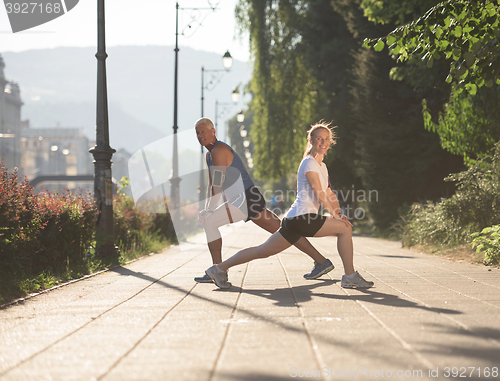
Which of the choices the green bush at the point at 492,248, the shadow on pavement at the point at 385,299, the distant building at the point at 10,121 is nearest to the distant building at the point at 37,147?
the distant building at the point at 10,121

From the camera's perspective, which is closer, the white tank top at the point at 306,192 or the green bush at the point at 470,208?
the white tank top at the point at 306,192

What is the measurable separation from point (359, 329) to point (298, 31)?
24.7m

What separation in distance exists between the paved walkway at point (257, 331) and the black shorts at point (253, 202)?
911mm

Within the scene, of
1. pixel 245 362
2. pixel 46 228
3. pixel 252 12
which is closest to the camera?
pixel 245 362

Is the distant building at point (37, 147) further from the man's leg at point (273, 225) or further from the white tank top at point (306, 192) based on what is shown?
the white tank top at point (306, 192)

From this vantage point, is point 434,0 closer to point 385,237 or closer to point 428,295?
point 385,237

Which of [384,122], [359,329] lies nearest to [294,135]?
[384,122]

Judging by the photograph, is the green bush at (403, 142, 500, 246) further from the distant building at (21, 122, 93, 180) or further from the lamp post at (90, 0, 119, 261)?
the distant building at (21, 122, 93, 180)

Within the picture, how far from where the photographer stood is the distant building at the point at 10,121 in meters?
74.5

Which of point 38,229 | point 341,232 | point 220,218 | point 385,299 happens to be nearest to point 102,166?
point 38,229

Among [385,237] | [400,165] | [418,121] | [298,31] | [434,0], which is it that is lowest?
[385,237]

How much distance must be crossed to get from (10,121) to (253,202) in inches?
3256

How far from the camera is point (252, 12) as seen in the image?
2747 centimetres

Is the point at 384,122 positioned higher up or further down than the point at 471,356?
higher up
